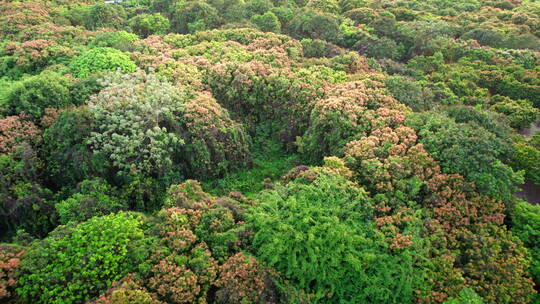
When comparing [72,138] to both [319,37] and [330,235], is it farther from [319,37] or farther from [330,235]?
[319,37]

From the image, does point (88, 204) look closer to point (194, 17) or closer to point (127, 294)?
point (127, 294)

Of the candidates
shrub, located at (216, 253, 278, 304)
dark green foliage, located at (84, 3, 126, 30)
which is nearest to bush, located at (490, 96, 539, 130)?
shrub, located at (216, 253, 278, 304)

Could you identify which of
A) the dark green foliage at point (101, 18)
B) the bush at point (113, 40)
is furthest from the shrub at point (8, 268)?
the dark green foliage at point (101, 18)

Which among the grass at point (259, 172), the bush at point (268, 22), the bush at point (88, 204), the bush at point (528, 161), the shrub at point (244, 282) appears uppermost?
the bush at point (268, 22)

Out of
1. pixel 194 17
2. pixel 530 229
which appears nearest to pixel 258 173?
pixel 530 229

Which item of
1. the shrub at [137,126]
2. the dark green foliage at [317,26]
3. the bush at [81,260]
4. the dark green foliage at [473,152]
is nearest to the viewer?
the bush at [81,260]

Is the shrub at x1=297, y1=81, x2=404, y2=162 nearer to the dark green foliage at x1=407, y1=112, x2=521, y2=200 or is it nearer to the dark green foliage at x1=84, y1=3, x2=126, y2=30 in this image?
the dark green foliage at x1=407, y1=112, x2=521, y2=200

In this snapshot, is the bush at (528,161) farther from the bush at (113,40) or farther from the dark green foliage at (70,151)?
the bush at (113,40)
